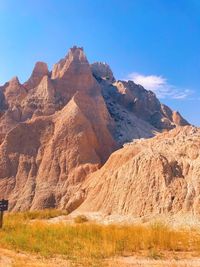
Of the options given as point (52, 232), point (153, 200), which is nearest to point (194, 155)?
point (153, 200)

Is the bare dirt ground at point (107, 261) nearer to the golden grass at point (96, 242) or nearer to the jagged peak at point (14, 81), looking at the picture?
the golden grass at point (96, 242)

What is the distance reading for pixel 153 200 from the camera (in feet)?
92.3

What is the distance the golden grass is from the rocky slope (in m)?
10.2

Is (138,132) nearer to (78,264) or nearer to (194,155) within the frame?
(194,155)

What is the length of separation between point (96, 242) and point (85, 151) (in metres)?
31.0

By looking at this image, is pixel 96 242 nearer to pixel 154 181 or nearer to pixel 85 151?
pixel 154 181

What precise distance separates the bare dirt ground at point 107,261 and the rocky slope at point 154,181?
12.8 metres

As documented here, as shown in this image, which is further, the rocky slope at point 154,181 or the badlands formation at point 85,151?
the badlands formation at point 85,151

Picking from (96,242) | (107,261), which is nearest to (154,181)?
(96,242)

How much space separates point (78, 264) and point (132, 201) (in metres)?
18.6

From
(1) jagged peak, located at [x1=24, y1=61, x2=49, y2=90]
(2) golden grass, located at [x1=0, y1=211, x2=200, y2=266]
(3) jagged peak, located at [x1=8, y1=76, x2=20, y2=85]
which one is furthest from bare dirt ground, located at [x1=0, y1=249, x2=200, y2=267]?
(1) jagged peak, located at [x1=24, y1=61, x2=49, y2=90]

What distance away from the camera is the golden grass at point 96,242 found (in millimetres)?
13195

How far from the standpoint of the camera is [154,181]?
2972 cm

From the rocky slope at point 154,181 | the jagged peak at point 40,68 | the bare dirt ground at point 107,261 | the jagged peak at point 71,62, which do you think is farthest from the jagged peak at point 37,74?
the bare dirt ground at point 107,261
